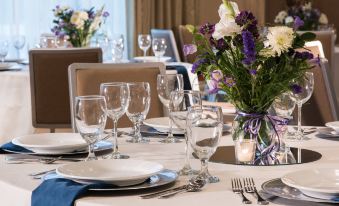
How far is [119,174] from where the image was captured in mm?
1944

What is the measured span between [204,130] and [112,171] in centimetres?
28

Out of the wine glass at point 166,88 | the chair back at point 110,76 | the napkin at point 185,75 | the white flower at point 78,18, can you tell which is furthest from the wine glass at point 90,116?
the white flower at point 78,18

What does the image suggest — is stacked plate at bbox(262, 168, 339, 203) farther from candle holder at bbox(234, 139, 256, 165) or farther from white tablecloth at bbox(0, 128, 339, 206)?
candle holder at bbox(234, 139, 256, 165)

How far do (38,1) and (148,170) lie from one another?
6100 millimetres

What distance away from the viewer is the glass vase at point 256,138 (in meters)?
2.20

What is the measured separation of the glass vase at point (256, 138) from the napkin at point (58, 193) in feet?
1.81

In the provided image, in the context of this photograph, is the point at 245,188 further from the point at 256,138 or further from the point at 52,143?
the point at 52,143

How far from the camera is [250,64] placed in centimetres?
214

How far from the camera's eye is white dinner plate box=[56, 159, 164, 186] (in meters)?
1.80

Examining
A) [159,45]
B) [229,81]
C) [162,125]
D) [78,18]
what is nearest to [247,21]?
[229,81]

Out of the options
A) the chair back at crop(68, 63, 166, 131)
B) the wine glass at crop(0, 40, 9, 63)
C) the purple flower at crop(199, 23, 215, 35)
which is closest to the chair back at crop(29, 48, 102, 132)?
the wine glass at crop(0, 40, 9, 63)

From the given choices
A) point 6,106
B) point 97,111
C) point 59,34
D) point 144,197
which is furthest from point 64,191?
point 59,34

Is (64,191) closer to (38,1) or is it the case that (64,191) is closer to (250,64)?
(250,64)

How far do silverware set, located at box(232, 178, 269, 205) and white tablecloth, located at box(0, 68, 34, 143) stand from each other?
3.50 meters
